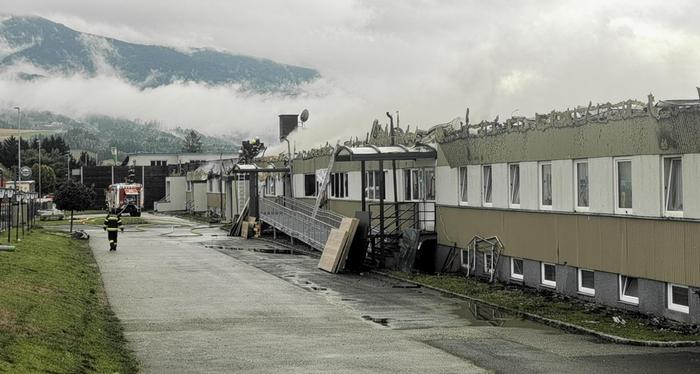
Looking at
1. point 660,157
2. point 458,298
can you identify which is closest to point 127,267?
point 458,298

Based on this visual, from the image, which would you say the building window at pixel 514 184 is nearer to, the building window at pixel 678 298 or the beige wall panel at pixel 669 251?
the beige wall panel at pixel 669 251

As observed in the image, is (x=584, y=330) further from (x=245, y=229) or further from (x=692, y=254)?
(x=245, y=229)

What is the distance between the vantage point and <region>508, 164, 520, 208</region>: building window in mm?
21984

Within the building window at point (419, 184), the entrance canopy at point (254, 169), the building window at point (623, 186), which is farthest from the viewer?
the entrance canopy at point (254, 169)

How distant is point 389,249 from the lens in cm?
2769

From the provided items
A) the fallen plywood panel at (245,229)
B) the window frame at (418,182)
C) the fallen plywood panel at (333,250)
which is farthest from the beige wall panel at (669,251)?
the fallen plywood panel at (245,229)

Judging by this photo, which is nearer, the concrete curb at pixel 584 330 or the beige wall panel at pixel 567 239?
the concrete curb at pixel 584 330

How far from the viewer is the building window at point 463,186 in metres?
24.9

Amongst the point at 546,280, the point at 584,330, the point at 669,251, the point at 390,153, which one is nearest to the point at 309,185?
the point at 390,153

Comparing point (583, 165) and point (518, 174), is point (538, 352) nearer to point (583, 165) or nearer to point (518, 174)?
point (583, 165)

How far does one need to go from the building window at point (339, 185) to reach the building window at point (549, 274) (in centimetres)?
1611

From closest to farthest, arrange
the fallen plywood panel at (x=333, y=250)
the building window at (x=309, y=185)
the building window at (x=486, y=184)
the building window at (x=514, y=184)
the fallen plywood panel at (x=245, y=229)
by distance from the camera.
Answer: the building window at (x=514, y=184) < the building window at (x=486, y=184) < the fallen plywood panel at (x=333, y=250) < the building window at (x=309, y=185) < the fallen plywood panel at (x=245, y=229)

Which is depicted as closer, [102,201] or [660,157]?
[660,157]

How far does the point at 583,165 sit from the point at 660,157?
9.60 feet
